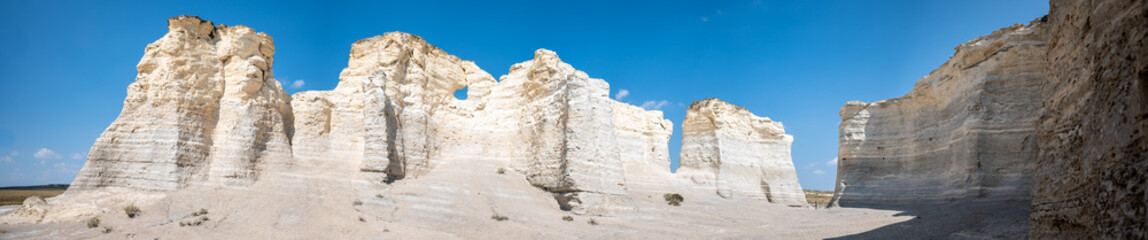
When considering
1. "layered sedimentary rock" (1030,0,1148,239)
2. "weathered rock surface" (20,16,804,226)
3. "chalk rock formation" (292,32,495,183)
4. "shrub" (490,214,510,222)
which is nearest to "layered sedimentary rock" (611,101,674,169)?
"weathered rock surface" (20,16,804,226)

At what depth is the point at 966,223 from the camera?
1084cm

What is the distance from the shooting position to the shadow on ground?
30.6 ft

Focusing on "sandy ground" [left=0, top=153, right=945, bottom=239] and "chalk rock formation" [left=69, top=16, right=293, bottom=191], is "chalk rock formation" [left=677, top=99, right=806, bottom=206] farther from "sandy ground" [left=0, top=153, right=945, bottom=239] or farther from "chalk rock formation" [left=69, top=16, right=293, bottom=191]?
"chalk rock formation" [left=69, top=16, right=293, bottom=191]

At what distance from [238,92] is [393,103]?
452 centimetres

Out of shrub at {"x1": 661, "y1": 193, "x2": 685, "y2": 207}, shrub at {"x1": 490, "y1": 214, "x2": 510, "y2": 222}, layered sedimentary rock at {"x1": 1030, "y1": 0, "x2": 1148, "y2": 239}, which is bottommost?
shrub at {"x1": 490, "y1": 214, "x2": 510, "y2": 222}

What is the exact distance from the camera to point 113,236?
11.0 meters

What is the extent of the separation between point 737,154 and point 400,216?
20.2 m

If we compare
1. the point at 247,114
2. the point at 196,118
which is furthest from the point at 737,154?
the point at 196,118

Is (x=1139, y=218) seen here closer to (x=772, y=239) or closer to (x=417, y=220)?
(x=772, y=239)

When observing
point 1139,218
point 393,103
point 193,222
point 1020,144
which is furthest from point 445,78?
point 1139,218

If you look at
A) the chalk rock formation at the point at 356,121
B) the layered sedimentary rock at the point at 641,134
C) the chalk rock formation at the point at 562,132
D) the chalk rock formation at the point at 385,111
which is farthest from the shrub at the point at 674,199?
the chalk rock formation at the point at 385,111

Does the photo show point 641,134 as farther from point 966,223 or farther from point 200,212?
point 200,212

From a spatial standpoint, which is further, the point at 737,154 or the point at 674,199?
the point at 737,154

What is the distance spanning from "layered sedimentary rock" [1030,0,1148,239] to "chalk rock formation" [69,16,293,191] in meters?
16.8
